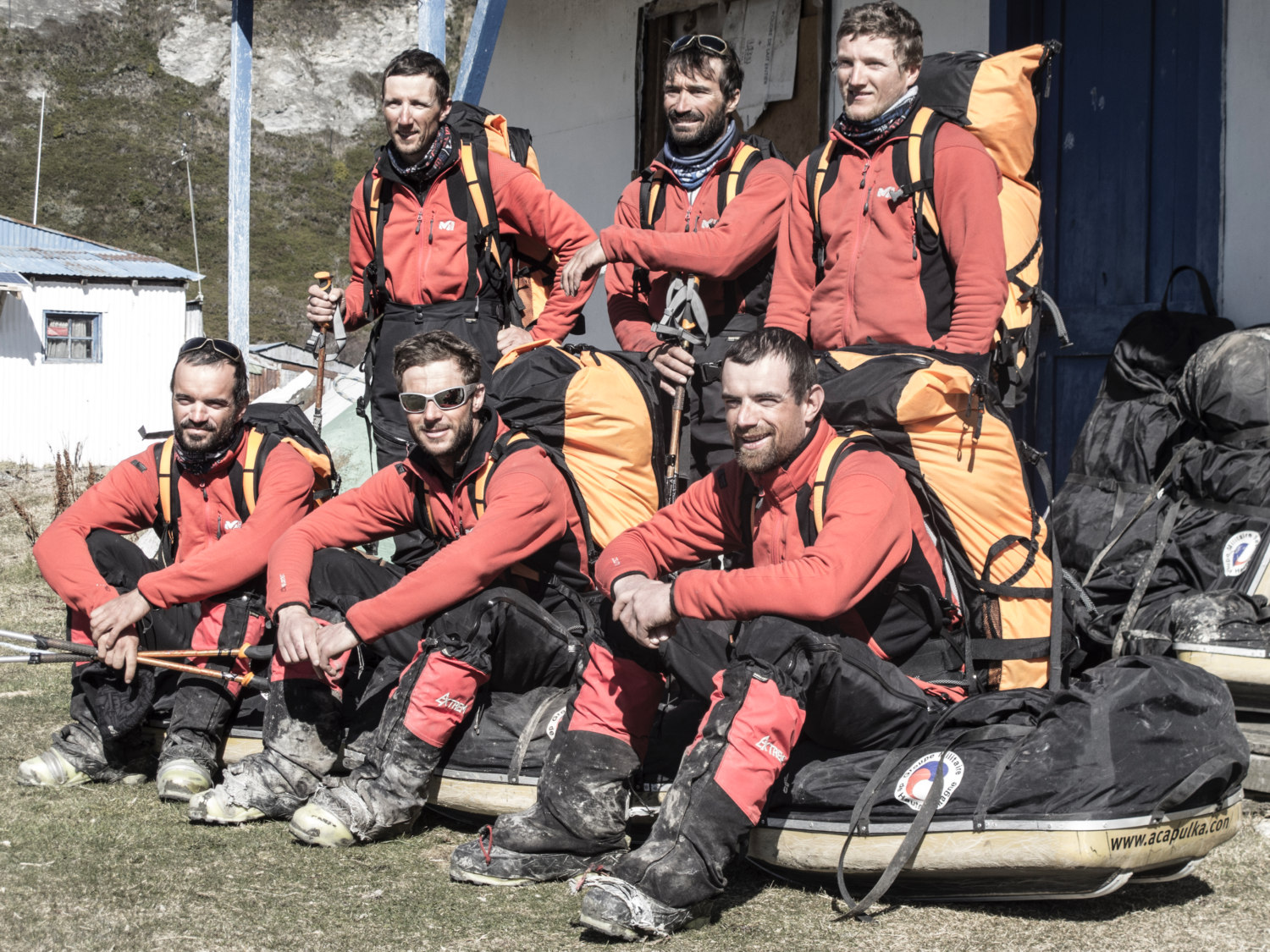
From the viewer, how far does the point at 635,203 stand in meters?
4.85

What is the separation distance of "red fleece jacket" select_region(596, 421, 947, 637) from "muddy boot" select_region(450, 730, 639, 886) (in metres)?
0.46

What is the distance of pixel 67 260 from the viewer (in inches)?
1088

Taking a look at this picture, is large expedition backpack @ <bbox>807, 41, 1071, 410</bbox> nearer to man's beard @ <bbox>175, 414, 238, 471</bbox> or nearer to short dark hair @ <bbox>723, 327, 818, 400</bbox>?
short dark hair @ <bbox>723, 327, 818, 400</bbox>

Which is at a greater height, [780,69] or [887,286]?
[780,69]

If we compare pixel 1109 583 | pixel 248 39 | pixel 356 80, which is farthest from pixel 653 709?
pixel 356 80

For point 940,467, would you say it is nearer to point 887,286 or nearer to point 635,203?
point 887,286

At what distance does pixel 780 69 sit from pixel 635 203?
283 centimetres

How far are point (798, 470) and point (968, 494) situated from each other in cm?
70

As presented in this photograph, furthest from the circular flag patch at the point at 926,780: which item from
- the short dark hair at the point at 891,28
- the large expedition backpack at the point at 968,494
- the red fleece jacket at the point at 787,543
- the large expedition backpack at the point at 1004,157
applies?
the short dark hair at the point at 891,28

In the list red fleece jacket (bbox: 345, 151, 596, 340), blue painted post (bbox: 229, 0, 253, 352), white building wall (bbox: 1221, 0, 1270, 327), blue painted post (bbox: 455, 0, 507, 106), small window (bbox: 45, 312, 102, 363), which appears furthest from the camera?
small window (bbox: 45, 312, 102, 363)

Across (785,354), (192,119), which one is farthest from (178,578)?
(192,119)

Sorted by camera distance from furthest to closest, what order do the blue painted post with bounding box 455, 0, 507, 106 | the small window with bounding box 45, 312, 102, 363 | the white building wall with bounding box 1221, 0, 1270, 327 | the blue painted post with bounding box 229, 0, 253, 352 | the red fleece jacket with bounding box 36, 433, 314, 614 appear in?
the small window with bounding box 45, 312, 102, 363, the blue painted post with bounding box 229, 0, 253, 352, the blue painted post with bounding box 455, 0, 507, 106, the white building wall with bounding box 1221, 0, 1270, 327, the red fleece jacket with bounding box 36, 433, 314, 614

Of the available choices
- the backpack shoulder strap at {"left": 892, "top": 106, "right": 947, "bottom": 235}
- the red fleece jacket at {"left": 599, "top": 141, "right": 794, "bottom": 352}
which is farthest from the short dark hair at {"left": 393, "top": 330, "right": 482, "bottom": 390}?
the backpack shoulder strap at {"left": 892, "top": 106, "right": 947, "bottom": 235}

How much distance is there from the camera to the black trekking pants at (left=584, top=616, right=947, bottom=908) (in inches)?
115
